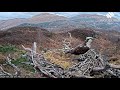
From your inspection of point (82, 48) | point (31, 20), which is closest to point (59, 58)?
point (82, 48)

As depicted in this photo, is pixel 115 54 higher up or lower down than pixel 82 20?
lower down

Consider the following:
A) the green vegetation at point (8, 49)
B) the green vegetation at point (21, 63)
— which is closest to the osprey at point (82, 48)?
the green vegetation at point (21, 63)

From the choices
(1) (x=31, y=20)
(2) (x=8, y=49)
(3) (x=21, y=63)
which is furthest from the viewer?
(1) (x=31, y=20)

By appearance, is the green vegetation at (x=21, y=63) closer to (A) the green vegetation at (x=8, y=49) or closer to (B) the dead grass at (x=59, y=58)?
(A) the green vegetation at (x=8, y=49)

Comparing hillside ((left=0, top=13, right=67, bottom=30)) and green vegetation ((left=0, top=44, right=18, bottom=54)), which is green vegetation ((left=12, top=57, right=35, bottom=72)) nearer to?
green vegetation ((left=0, top=44, right=18, bottom=54))

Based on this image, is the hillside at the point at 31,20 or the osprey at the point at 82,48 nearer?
the osprey at the point at 82,48

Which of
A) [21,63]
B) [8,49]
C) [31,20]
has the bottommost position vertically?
[21,63]

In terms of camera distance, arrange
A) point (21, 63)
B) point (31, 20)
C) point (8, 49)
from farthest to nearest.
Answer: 1. point (31, 20)
2. point (8, 49)
3. point (21, 63)

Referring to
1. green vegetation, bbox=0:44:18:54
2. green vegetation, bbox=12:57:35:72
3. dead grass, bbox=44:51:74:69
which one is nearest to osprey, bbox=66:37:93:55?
dead grass, bbox=44:51:74:69

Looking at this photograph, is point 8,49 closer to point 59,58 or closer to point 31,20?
point 31,20
